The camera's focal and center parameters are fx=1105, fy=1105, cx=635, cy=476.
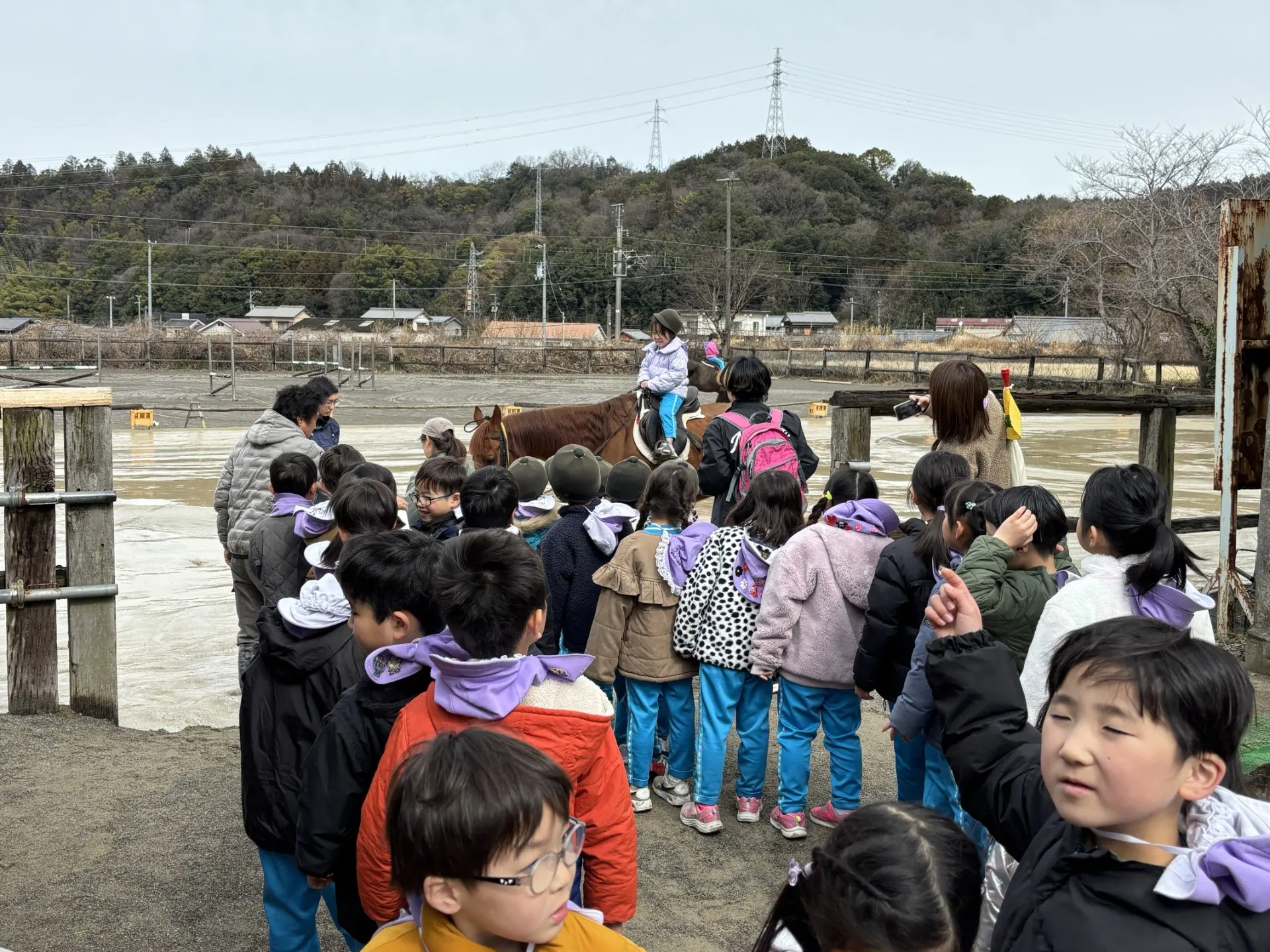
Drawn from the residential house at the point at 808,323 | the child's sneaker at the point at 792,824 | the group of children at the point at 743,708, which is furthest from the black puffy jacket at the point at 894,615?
the residential house at the point at 808,323

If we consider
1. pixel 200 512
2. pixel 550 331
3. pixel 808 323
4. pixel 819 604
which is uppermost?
pixel 808 323

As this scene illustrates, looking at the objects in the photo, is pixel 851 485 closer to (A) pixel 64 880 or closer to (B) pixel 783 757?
(B) pixel 783 757

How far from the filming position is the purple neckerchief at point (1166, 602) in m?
2.83

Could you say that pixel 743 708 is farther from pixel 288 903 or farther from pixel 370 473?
pixel 288 903

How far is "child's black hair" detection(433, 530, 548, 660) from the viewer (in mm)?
2340

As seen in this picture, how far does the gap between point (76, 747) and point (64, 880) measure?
128 cm

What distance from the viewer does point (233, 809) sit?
168 inches

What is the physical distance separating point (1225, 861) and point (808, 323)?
3144 inches

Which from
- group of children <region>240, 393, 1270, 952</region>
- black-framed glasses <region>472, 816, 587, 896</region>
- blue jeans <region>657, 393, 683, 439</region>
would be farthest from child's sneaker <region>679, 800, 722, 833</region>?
blue jeans <region>657, 393, 683, 439</region>

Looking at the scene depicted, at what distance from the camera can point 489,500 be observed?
4.03 metres

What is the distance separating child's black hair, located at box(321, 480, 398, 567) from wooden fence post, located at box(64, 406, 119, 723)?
7.05 ft

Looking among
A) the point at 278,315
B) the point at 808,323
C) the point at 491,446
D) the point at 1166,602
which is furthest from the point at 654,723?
the point at 278,315

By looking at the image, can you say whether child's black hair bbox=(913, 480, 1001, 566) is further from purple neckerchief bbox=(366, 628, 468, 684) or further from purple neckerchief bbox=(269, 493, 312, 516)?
purple neckerchief bbox=(269, 493, 312, 516)

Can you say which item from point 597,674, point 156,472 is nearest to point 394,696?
point 597,674
